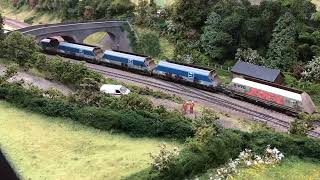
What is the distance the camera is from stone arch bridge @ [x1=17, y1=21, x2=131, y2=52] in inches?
2822

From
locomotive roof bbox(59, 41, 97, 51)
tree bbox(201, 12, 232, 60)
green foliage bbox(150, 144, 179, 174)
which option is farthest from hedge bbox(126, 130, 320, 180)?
locomotive roof bbox(59, 41, 97, 51)

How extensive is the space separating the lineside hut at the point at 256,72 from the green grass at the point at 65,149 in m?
19.0

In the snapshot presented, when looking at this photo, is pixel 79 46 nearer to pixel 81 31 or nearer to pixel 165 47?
pixel 81 31

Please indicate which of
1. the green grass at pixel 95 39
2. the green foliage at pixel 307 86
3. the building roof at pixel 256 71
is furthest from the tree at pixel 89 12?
the green foliage at pixel 307 86

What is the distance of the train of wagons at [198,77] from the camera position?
52.0 m

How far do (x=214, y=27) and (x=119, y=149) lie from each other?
3244 cm

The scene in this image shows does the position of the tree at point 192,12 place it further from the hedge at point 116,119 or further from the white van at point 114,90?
the hedge at point 116,119

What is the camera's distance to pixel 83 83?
5494 centimetres

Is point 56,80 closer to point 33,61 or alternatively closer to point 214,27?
point 33,61

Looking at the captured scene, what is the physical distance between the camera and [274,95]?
5262 cm

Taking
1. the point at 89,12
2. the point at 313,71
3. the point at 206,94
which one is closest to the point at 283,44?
the point at 313,71

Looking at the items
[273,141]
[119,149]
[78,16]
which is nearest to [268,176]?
[273,141]

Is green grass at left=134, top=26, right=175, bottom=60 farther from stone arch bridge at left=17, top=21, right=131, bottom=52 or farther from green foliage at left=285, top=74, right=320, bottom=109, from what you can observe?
green foliage at left=285, top=74, right=320, bottom=109

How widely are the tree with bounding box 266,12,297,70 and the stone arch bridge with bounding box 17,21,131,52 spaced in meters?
24.5
